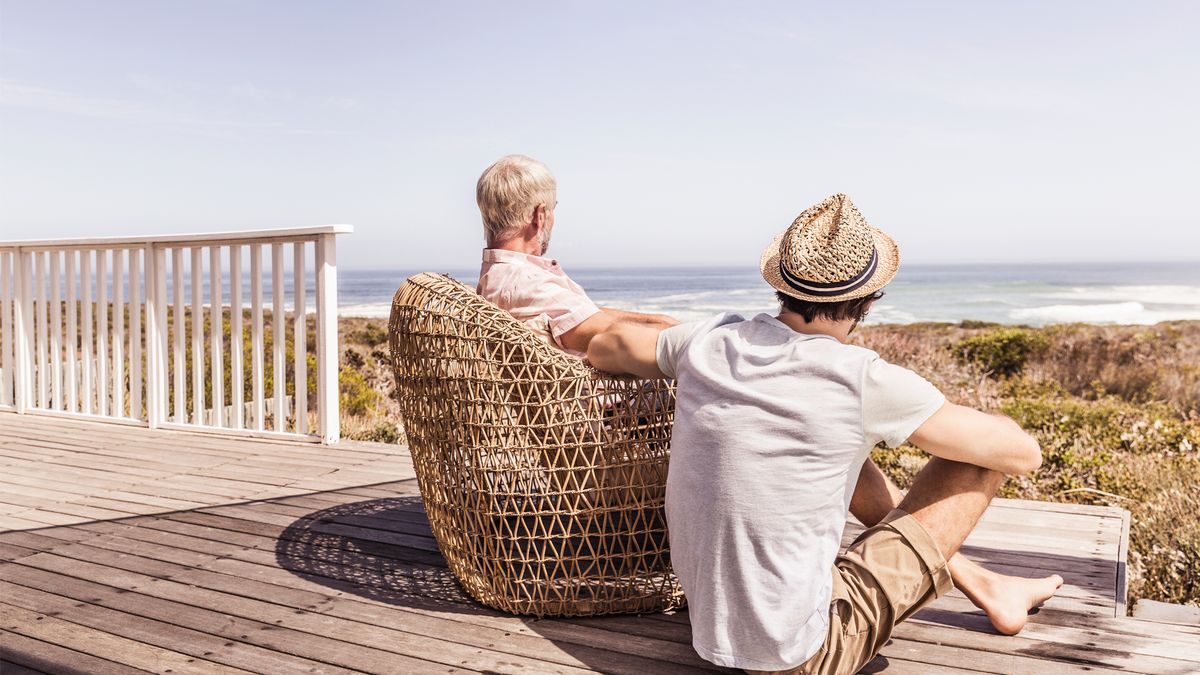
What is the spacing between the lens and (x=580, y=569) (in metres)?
2.04

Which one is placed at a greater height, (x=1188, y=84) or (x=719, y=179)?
(x=1188, y=84)

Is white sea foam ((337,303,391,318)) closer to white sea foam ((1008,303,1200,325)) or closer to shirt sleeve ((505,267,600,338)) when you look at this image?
white sea foam ((1008,303,1200,325))

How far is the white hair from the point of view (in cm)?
214

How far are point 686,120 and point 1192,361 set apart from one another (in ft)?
115

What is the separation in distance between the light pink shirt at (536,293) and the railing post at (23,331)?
4.34 metres

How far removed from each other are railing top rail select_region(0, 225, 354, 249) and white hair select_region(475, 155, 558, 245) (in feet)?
6.45

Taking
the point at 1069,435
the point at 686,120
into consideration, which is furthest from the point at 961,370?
the point at 686,120

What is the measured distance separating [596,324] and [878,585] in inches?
32.6

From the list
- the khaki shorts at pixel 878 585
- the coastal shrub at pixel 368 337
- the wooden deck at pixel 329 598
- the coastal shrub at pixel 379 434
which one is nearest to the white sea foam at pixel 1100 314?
the coastal shrub at pixel 368 337

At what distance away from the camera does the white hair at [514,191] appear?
84.4 inches

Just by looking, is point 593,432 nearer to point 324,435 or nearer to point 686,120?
point 324,435

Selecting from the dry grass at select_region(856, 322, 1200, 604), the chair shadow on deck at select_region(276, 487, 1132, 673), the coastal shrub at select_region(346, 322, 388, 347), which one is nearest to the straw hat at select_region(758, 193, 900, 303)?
the chair shadow on deck at select_region(276, 487, 1132, 673)

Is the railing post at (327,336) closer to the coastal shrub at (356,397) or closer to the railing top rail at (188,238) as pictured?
the railing top rail at (188,238)

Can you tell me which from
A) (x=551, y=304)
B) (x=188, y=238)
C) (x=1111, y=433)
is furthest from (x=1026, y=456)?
(x=1111, y=433)
